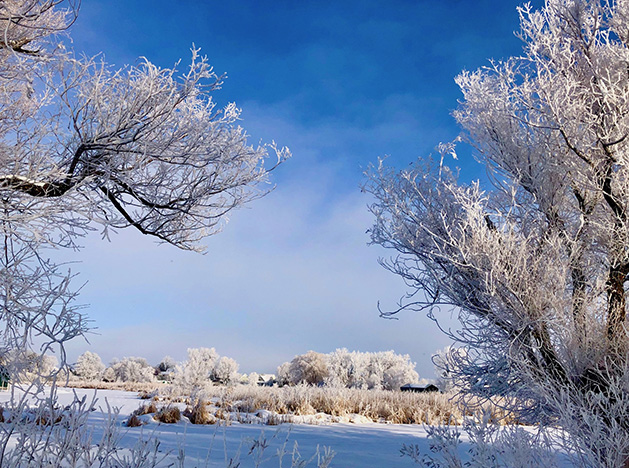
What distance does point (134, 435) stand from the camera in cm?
627

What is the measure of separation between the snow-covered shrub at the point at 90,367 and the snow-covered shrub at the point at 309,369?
1566 cm

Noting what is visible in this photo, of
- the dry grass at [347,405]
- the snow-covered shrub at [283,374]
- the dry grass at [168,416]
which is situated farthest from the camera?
the snow-covered shrub at [283,374]

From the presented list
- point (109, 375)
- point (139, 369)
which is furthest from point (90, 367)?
point (139, 369)

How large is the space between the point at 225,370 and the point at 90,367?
12033 millimetres

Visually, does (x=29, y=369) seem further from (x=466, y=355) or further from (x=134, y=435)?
(x=466, y=355)

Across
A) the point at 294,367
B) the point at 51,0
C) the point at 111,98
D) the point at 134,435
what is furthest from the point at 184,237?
the point at 294,367

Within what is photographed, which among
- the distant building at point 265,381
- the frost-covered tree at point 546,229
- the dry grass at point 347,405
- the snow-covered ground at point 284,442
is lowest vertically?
the distant building at point 265,381

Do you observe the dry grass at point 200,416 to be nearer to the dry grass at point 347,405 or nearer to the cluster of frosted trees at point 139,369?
the dry grass at point 347,405

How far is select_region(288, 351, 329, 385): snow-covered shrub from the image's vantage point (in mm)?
38469

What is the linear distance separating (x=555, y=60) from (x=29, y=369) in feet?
23.5

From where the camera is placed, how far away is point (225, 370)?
3456 cm

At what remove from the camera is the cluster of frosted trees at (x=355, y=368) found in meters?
36.0

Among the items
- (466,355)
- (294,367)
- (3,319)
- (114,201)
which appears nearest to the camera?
(3,319)

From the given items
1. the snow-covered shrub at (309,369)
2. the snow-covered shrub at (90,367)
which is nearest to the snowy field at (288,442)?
the snow-covered shrub at (309,369)
